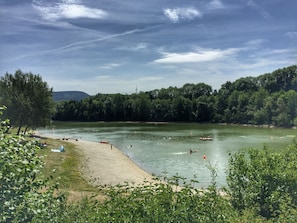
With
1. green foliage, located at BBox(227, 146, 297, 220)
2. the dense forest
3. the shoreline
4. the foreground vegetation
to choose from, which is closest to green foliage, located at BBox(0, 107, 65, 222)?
the foreground vegetation

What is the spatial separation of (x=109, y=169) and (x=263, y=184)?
26957mm

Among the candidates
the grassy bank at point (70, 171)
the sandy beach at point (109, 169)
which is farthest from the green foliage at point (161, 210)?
the sandy beach at point (109, 169)

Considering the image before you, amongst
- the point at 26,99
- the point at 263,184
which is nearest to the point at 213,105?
A: the point at 26,99

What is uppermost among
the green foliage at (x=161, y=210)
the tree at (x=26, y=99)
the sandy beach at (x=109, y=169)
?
the tree at (x=26, y=99)

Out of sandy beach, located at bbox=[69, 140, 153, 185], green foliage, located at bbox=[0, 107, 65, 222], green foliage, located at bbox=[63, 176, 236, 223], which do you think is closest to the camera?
green foliage, located at bbox=[0, 107, 65, 222]

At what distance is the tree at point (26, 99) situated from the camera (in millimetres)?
53469

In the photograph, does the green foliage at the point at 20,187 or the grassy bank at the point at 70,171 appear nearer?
the green foliage at the point at 20,187

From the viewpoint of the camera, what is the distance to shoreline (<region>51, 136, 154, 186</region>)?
32562mm

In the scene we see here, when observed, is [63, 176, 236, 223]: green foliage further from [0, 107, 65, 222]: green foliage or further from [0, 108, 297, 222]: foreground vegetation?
[0, 107, 65, 222]: green foliage

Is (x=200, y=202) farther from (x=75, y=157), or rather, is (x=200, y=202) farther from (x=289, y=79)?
(x=289, y=79)

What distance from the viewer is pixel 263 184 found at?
1525 cm

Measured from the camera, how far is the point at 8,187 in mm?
5719

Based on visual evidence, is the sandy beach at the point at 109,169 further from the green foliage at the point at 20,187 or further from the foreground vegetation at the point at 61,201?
the green foliage at the point at 20,187

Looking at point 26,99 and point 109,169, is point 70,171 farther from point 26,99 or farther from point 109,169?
point 26,99
